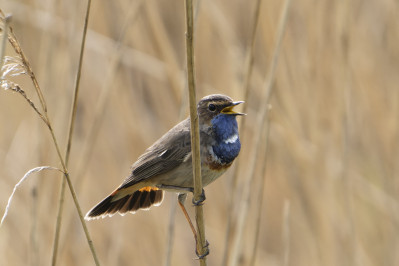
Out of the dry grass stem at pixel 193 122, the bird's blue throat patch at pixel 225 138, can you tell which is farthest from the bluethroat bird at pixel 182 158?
the dry grass stem at pixel 193 122

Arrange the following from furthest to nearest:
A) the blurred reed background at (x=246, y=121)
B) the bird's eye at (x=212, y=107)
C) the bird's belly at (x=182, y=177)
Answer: the blurred reed background at (x=246, y=121) → the bird's eye at (x=212, y=107) → the bird's belly at (x=182, y=177)

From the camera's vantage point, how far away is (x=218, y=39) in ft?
12.5

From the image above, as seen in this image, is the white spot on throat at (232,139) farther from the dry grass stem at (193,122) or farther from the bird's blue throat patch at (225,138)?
the dry grass stem at (193,122)

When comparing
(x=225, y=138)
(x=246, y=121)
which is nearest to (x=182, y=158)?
(x=225, y=138)

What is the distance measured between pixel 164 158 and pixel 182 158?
0.25 ft

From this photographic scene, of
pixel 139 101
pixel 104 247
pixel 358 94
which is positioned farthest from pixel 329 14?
pixel 104 247

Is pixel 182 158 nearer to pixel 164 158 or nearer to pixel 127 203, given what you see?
pixel 164 158

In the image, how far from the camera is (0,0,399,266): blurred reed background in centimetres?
306

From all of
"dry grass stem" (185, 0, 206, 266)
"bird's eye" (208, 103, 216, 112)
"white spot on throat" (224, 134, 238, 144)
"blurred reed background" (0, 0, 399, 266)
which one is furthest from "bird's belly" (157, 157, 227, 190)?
"blurred reed background" (0, 0, 399, 266)

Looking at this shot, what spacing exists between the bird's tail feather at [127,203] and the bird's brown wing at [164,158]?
0.12 metres

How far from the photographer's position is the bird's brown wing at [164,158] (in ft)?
7.68

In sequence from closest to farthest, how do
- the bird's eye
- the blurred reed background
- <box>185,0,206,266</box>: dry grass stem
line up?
<box>185,0,206,266</box>: dry grass stem < the bird's eye < the blurred reed background

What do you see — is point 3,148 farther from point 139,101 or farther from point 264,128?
point 264,128

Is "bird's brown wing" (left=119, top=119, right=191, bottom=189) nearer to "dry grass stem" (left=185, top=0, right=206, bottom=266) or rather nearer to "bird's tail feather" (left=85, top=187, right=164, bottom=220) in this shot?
"bird's tail feather" (left=85, top=187, right=164, bottom=220)
